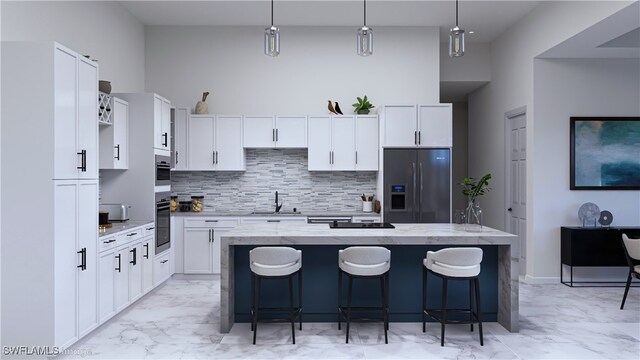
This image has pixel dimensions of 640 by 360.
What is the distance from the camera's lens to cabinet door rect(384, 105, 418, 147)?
6.44 meters

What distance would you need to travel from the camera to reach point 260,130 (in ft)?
22.0

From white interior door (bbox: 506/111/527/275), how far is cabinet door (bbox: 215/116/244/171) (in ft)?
14.1

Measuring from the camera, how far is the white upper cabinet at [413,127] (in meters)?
6.45

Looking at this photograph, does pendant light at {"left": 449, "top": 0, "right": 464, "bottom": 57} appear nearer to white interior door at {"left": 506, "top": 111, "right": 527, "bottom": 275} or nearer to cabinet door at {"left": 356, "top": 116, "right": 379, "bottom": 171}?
cabinet door at {"left": 356, "top": 116, "right": 379, "bottom": 171}

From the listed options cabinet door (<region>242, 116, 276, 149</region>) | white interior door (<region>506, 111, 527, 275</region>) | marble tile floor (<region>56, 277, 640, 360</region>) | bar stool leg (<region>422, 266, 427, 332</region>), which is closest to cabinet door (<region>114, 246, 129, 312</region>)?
marble tile floor (<region>56, 277, 640, 360</region>)

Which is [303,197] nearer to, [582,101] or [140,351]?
[140,351]

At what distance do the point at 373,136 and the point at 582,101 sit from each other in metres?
3.00

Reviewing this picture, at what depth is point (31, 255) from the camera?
344cm

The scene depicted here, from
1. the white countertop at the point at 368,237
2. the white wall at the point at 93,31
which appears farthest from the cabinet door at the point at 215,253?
the white wall at the point at 93,31

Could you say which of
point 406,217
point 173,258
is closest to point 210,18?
point 173,258

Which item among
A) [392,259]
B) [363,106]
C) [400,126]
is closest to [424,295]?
[392,259]

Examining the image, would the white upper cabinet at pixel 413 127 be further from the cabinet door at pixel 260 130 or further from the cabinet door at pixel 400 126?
the cabinet door at pixel 260 130

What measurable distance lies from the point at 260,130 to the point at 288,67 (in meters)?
1.19

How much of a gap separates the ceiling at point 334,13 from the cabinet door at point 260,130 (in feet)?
5.10
